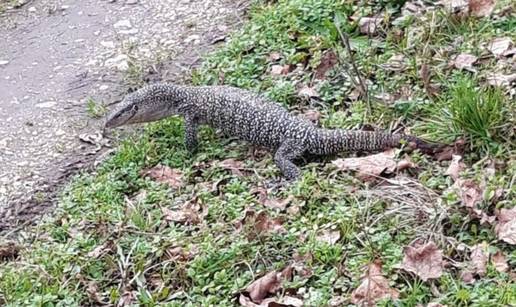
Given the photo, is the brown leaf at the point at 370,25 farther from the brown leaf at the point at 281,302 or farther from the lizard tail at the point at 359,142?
the brown leaf at the point at 281,302

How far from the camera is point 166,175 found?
6.09m

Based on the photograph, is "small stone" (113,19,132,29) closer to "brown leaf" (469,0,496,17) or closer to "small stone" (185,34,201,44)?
"small stone" (185,34,201,44)

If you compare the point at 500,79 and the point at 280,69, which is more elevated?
the point at 500,79

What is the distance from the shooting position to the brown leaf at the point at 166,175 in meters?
5.98

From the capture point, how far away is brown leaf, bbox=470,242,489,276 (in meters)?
4.35

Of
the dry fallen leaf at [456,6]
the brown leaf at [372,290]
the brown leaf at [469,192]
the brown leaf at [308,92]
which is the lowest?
the brown leaf at [308,92]

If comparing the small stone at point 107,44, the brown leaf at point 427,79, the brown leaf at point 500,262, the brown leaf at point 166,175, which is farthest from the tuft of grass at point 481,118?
the small stone at point 107,44

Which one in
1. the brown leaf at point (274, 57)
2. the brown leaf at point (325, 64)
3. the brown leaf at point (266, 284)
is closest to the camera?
the brown leaf at point (266, 284)

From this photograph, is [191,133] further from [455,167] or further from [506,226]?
[506,226]

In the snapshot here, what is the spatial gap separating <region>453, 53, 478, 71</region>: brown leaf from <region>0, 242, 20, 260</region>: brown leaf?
3009mm

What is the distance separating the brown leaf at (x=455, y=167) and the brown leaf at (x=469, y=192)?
0.13 metres

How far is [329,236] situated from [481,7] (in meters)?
2.55

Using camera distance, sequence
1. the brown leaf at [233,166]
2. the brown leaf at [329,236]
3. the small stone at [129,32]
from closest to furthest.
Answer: the brown leaf at [329,236]
the brown leaf at [233,166]
the small stone at [129,32]

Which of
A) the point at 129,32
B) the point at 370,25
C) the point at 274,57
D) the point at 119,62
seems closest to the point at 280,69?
the point at 274,57
